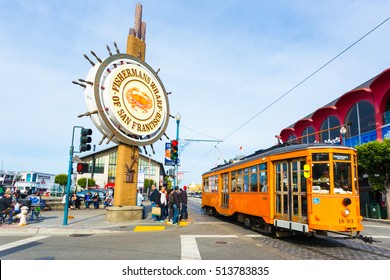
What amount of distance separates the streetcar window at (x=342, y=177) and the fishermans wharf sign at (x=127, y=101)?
30.7ft

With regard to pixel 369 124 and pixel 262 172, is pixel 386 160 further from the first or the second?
pixel 262 172

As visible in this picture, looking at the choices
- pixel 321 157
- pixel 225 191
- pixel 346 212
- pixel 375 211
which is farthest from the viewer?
pixel 375 211

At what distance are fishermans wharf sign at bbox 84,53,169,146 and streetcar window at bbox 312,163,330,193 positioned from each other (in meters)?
8.90

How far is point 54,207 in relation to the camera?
21812 millimetres

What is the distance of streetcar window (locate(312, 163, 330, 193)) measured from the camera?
8.47 m

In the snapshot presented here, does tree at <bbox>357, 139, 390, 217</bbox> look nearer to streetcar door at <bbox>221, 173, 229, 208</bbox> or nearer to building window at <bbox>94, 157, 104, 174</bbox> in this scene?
streetcar door at <bbox>221, 173, 229, 208</bbox>

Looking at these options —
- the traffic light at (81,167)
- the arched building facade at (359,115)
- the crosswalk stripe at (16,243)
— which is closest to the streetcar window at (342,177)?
the crosswalk stripe at (16,243)

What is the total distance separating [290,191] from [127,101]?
8865 mm

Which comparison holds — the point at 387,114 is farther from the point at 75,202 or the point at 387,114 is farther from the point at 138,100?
the point at 75,202

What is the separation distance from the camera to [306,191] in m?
8.62

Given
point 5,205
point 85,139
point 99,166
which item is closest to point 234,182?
point 85,139

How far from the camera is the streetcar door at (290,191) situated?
8.79m

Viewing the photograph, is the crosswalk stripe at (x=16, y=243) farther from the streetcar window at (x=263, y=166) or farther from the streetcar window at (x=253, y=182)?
the streetcar window at (x=263, y=166)
